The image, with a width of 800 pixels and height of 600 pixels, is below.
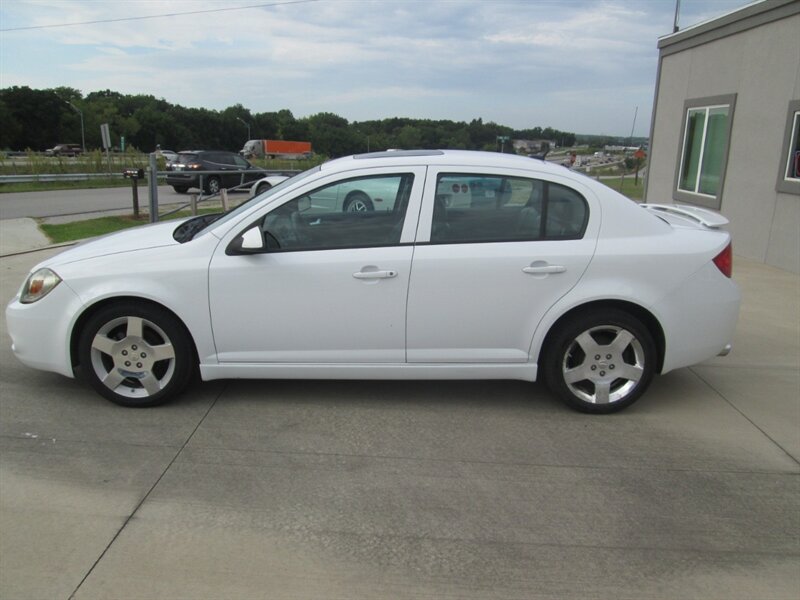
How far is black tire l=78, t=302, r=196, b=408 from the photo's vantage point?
13.9ft

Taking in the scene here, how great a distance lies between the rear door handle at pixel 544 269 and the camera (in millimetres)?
4180

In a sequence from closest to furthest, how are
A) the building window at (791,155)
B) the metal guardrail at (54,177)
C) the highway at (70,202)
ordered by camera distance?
the building window at (791,155), the highway at (70,202), the metal guardrail at (54,177)

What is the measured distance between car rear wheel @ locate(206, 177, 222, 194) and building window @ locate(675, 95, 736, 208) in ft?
47.8

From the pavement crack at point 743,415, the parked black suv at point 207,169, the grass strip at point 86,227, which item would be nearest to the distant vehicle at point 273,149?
the parked black suv at point 207,169

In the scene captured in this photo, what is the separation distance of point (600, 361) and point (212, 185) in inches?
819

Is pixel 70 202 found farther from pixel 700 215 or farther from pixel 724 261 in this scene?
pixel 724 261

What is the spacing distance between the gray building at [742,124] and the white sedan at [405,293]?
6.48m

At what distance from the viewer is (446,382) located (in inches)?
199

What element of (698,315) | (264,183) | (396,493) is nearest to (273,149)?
(264,183)

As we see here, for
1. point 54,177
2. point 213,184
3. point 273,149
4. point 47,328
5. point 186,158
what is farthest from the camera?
point 273,149

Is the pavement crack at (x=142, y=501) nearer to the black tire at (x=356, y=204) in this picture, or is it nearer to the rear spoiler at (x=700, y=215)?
the black tire at (x=356, y=204)

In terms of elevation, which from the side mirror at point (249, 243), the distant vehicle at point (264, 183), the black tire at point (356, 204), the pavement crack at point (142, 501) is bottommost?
the pavement crack at point (142, 501)

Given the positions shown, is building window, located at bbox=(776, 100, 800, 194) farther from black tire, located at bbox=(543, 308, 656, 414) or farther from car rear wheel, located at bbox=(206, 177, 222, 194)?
car rear wheel, located at bbox=(206, 177, 222, 194)

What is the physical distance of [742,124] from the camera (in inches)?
426
